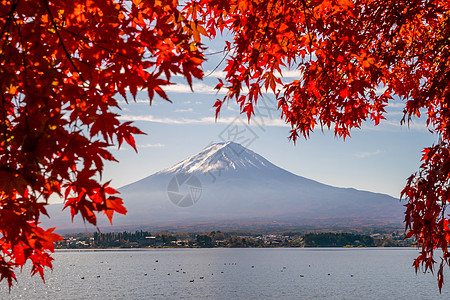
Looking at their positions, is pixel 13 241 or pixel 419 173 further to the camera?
pixel 419 173

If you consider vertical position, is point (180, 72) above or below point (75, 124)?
above

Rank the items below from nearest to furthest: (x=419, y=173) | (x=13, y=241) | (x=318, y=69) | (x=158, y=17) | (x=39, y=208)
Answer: (x=39, y=208), (x=13, y=241), (x=158, y=17), (x=419, y=173), (x=318, y=69)

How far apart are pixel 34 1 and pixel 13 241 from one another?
2194 mm

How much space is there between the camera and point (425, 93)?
584 cm

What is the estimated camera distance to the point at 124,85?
12.1ft

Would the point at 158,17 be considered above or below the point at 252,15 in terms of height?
below

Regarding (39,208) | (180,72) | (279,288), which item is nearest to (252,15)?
(180,72)

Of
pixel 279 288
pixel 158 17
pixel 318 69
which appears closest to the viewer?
pixel 158 17

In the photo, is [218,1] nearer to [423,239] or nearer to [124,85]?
[124,85]

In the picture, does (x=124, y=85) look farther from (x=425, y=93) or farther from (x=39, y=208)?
(x=425, y=93)

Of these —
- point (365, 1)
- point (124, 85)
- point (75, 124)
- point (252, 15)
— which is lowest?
point (75, 124)

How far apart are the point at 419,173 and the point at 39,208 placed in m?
5.11

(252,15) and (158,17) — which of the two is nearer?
(158,17)

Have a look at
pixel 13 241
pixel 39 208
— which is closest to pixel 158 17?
pixel 39 208
